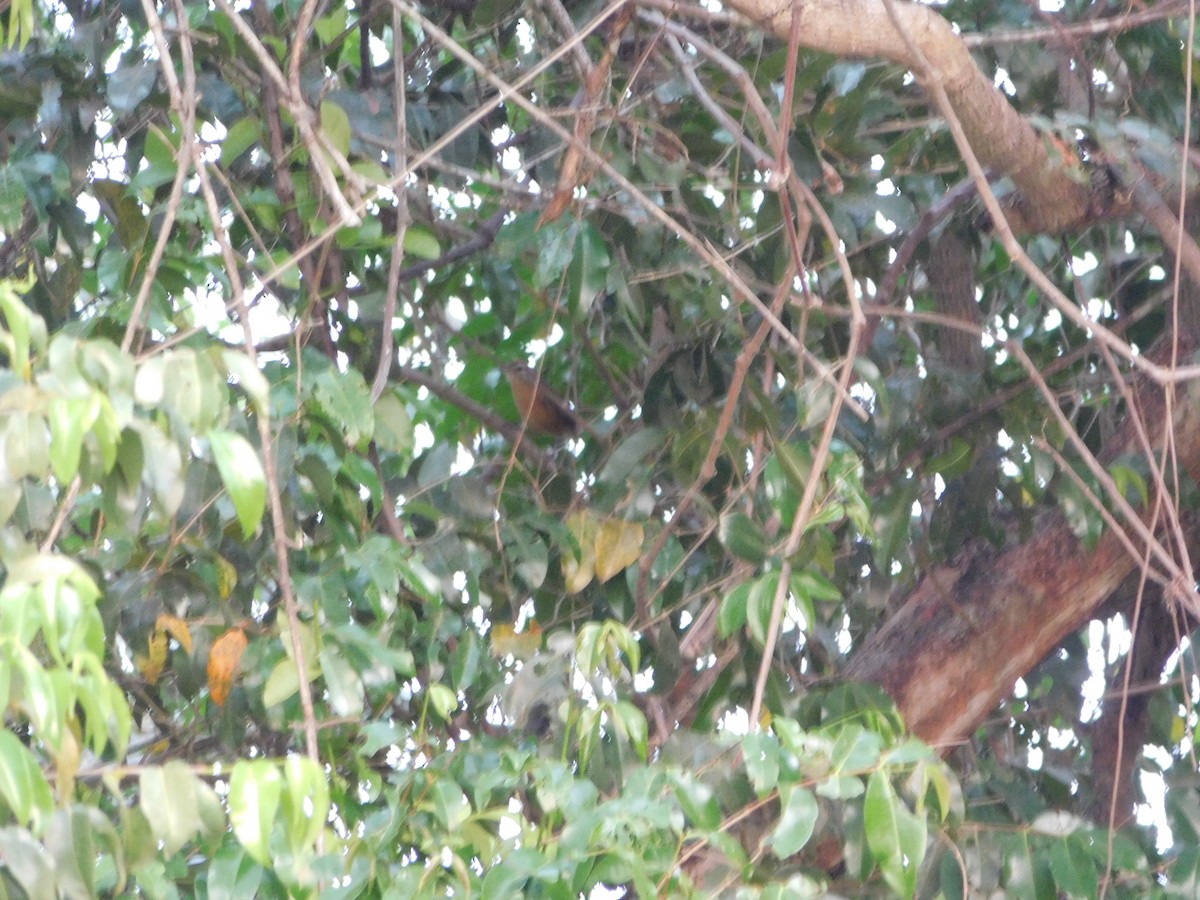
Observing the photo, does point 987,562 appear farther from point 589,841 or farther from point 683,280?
point 589,841

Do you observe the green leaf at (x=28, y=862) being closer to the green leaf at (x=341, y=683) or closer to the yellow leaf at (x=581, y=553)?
the green leaf at (x=341, y=683)

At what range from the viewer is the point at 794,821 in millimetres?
977

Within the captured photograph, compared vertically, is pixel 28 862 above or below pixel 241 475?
below

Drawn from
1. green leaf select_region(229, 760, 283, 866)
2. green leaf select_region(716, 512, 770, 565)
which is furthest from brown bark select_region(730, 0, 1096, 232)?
green leaf select_region(229, 760, 283, 866)

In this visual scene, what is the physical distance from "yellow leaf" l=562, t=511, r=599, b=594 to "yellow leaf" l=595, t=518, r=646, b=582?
13 millimetres

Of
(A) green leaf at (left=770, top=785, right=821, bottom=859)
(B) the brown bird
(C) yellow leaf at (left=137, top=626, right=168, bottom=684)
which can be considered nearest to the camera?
(A) green leaf at (left=770, top=785, right=821, bottom=859)

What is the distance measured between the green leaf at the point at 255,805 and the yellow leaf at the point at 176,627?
0.59 meters

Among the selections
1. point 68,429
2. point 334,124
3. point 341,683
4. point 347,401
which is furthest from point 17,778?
point 334,124

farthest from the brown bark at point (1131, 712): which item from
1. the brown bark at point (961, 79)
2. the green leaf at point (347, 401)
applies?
the green leaf at point (347, 401)

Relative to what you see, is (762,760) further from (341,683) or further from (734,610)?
(341,683)

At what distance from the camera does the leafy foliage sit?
1051mm

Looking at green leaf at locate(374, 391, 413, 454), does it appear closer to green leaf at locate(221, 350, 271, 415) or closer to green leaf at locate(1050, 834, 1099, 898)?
green leaf at locate(221, 350, 271, 415)

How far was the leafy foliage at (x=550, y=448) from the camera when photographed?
3.45 ft

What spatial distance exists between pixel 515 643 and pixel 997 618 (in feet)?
1.88
